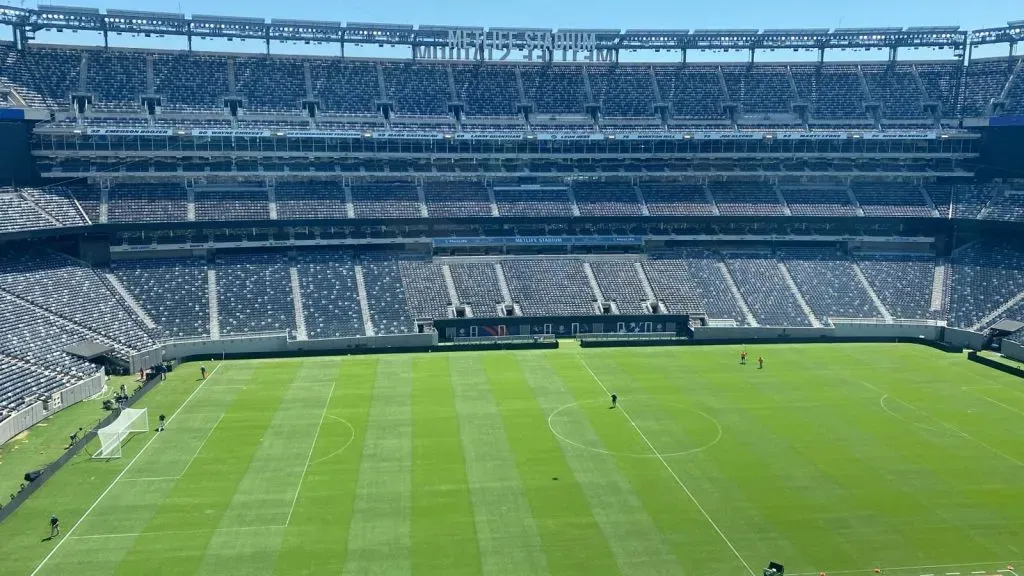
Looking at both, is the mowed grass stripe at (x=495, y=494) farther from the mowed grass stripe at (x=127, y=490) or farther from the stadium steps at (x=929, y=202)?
the stadium steps at (x=929, y=202)

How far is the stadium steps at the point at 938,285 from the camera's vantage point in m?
62.8

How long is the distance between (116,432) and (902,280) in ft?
203

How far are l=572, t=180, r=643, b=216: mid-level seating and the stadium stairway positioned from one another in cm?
2127

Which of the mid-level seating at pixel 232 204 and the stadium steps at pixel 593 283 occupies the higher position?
the mid-level seating at pixel 232 204

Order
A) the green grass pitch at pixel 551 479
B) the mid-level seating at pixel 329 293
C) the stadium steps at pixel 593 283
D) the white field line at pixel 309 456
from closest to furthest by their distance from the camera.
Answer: the green grass pitch at pixel 551 479 → the white field line at pixel 309 456 → the mid-level seating at pixel 329 293 → the stadium steps at pixel 593 283

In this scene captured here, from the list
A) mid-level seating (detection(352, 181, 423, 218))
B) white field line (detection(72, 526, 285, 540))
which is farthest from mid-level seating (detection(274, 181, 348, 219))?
white field line (detection(72, 526, 285, 540))

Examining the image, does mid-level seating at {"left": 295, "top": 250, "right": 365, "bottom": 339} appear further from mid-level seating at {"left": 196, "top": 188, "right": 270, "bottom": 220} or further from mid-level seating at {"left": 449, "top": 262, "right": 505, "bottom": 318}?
mid-level seating at {"left": 449, "top": 262, "right": 505, "bottom": 318}

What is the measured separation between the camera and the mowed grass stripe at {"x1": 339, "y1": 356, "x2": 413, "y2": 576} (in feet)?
86.3

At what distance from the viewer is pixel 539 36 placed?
77.2m

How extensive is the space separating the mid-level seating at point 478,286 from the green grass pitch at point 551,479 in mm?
12739

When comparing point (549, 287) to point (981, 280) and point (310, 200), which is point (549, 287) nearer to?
point (310, 200)

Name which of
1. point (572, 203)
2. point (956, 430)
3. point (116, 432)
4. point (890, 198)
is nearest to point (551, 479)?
point (116, 432)

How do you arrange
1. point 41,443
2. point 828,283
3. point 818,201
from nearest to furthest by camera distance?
point 41,443 → point 828,283 → point 818,201

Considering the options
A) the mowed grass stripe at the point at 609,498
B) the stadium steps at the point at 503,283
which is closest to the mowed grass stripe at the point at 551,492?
the mowed grass stripe at the point at 609,498
